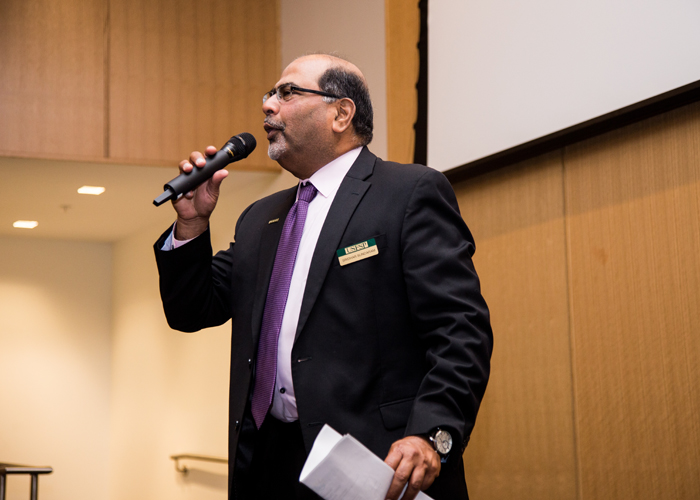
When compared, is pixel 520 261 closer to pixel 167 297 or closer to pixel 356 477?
pixel 167 297

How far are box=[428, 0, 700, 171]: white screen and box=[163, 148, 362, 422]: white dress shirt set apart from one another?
113cm

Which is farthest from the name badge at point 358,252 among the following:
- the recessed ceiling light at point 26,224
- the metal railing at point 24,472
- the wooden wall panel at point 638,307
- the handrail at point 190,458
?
the recessed ceiling light at point 26,224

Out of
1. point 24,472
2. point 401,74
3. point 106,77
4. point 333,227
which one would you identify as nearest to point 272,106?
point 333,227

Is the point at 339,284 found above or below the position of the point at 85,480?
above

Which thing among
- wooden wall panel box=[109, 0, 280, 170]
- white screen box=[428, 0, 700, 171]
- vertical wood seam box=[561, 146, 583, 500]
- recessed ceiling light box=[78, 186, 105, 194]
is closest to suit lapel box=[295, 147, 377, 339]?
white screen box=[428, 0, 700, 171]

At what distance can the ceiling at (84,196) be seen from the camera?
16.0 feet

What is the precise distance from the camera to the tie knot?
175cm

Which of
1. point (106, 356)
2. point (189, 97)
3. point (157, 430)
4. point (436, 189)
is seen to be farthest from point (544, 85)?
point (106, 356)

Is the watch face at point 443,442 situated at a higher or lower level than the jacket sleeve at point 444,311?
lower

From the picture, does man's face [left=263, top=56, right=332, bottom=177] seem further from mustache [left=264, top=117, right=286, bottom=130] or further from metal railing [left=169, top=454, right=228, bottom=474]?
metal railing [left=169, top=454, right=228, bottom=474]

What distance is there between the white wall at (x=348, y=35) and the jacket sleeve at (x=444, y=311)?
7.19 feet

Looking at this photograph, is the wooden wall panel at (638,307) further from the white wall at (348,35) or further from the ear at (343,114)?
the white wall at (348,35)

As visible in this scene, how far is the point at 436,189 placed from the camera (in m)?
1.60

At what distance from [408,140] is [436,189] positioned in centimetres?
212
